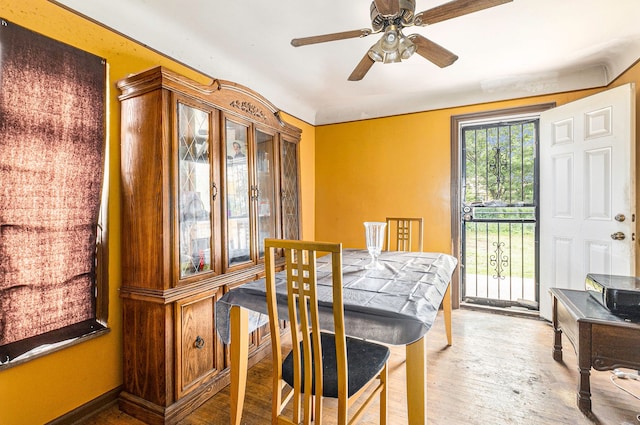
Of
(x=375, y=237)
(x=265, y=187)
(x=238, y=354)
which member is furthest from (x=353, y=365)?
(x=265, y=187)

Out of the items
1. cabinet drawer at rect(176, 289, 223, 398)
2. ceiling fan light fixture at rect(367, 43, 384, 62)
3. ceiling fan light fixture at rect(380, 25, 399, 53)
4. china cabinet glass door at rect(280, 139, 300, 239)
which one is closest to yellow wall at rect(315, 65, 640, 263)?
china cabinet glass door at rect(280, 139, 300, 239)

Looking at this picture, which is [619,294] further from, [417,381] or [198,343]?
[198,343]

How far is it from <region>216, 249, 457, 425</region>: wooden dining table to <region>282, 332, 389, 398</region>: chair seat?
17 centimetres

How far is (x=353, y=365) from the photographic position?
1312 millimetres

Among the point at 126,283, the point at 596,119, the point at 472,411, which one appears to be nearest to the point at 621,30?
the point at 596,119

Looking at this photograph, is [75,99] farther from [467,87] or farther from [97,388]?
[467,87]

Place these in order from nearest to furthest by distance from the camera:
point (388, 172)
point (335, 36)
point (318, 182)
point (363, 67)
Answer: point (335, 36) < point (363, 67) < point (388, 172) < point (318, 182)

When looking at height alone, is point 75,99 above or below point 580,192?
above

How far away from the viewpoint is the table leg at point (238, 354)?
1498mm

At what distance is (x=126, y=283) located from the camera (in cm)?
175

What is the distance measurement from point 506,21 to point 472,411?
2.58 metres

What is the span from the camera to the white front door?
2.33 metres

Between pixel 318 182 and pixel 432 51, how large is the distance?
2497mm

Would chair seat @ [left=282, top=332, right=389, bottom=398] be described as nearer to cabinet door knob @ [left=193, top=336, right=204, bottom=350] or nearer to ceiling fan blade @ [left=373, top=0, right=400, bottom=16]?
cabinet door knob @ [left=193, top=336, right=204, bottom=350]
